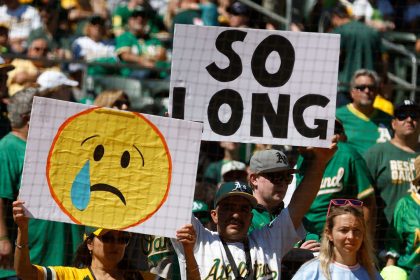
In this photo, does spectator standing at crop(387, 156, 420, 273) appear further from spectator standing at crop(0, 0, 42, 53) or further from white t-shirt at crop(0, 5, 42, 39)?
white t-shirt at crop(0, 5, 42, 39)

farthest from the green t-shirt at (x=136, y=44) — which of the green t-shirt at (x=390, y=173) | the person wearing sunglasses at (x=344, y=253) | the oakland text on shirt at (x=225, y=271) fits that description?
the person wearing sunglasses at (x=344, y=253)

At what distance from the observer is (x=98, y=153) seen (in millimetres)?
7180

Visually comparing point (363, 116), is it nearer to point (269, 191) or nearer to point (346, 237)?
point (269, 191)

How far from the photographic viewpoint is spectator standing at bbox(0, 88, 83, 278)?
8.53 metres

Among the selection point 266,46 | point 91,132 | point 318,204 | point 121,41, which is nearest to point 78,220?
point 91,132

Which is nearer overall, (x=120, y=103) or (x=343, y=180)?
(x=343, y=180)

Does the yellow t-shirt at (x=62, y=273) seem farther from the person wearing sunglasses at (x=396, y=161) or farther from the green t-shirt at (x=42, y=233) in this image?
the person wearing sunglasses at (x=396, y=161)

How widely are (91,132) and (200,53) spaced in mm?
970

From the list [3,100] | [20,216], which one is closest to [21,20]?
[3,100]

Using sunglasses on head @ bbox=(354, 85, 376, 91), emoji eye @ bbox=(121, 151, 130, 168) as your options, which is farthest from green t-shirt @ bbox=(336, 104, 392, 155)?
emoji eye @ bbox=(121, 151, 130, 168)

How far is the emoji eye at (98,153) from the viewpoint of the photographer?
7.17m

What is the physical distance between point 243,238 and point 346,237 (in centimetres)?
61

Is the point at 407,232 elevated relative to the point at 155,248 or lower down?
elevated

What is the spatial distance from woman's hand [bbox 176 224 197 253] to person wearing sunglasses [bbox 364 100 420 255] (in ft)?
9.16
